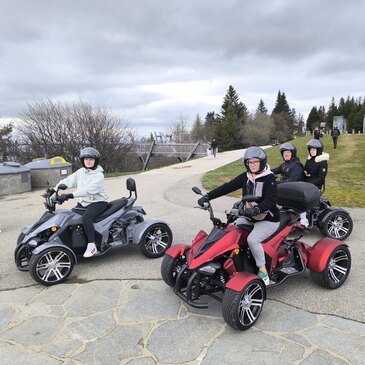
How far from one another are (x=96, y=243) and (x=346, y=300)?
3.39 meters

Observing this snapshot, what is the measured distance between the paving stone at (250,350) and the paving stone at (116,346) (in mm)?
676

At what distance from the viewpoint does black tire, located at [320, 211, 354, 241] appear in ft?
19.6

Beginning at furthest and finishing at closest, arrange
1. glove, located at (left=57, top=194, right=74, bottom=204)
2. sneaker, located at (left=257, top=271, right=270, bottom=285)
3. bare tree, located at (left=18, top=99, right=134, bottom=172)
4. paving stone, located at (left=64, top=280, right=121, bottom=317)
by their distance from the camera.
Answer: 1. bare tree, located at (left=18, top=99, right=134, bottom=172)
2. glove, located at (left=57, top=194, right=74, bottom=204)
3. paving stone, located at (left=64, top=280, right=121, bottom=317)
4. sneaker, located at (left=257, top=271, right=270, bottom=285)

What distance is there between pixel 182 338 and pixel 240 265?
3.25ft

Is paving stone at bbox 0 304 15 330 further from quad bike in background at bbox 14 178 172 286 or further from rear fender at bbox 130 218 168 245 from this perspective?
rear fender at bbox 130 218 168 245

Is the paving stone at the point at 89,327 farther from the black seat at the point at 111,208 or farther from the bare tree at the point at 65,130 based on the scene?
the bare tree at the point at 65,130

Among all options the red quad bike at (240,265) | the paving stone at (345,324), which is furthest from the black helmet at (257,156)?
the paving stone at (345,324)

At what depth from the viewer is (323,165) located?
6273 millimetres

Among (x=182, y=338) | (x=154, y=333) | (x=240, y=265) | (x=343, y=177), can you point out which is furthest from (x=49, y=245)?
(x=343, y=177)

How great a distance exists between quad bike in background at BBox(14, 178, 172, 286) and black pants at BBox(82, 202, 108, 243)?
84 mm

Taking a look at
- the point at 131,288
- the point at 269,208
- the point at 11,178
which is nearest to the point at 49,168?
the point at 11,178

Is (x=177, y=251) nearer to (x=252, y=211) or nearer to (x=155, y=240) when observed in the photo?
(x=252, y=211)

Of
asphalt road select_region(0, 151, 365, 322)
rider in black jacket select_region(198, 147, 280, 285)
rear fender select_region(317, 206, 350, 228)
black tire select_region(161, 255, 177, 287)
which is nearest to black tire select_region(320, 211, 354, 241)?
rear fender select_region(317, 206, 350, 228)

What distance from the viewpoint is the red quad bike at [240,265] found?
11.3 feet
